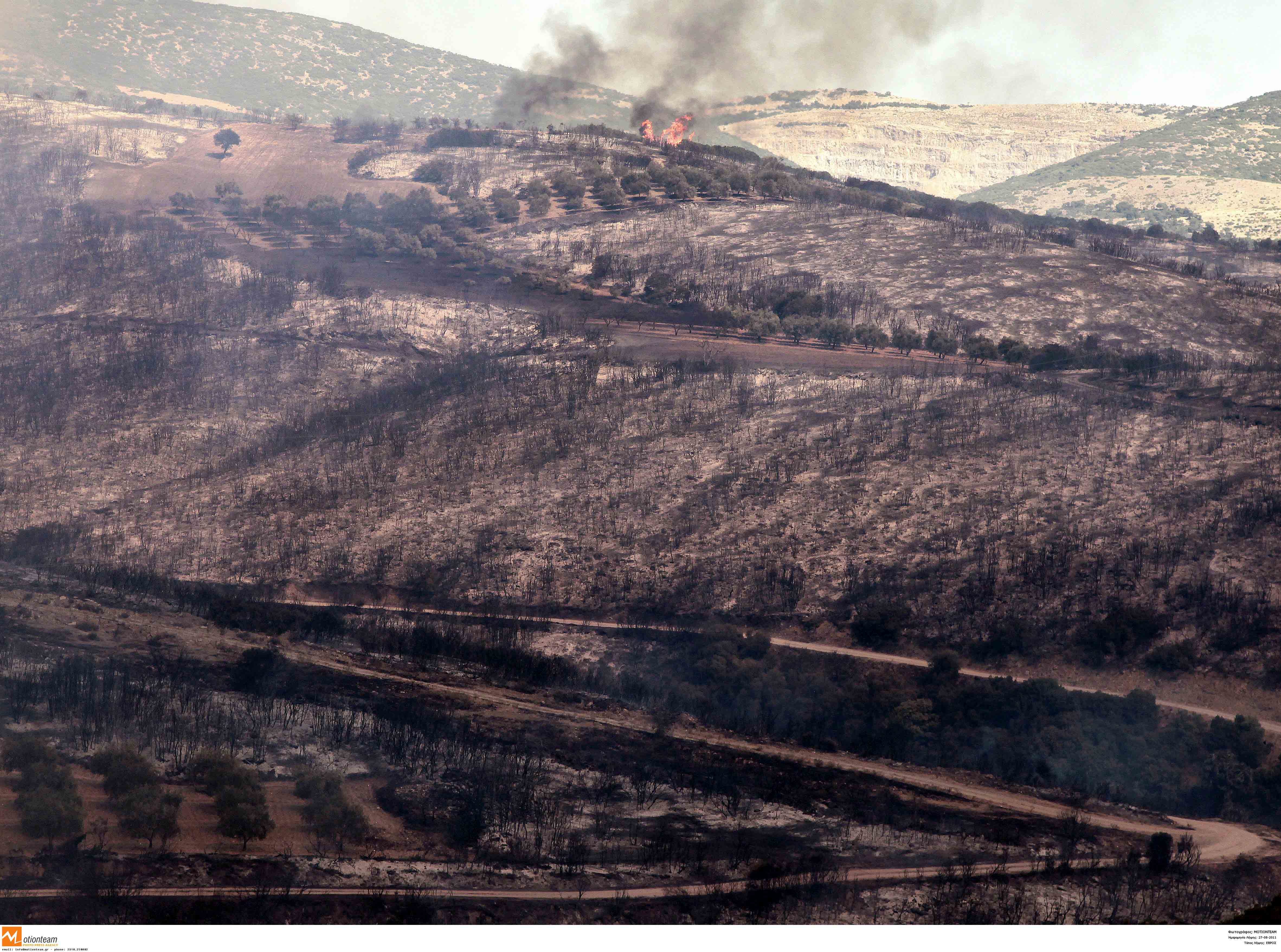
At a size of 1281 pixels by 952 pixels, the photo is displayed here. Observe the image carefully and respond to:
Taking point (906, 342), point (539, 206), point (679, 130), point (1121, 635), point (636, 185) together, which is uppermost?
point (679, 130)

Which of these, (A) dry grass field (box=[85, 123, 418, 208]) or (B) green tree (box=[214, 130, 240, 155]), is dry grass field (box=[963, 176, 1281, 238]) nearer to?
(A) dry grass field (box=[85, 123, 418, 208])

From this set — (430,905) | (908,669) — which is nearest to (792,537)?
(908,669)

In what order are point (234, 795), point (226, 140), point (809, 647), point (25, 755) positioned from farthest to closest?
point (226, 140), point (809, 647), point (25, 755), point (234, 795)

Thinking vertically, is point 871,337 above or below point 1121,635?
above

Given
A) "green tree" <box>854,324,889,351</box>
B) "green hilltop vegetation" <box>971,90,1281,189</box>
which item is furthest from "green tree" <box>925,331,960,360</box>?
"green hilltop vegetation" <box>971,90,1281,189</box>

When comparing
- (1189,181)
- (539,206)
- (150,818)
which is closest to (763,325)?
(539,206)

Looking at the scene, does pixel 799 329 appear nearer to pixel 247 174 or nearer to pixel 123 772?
pixel 123 772

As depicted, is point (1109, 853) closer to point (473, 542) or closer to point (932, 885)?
point (932, 885)
